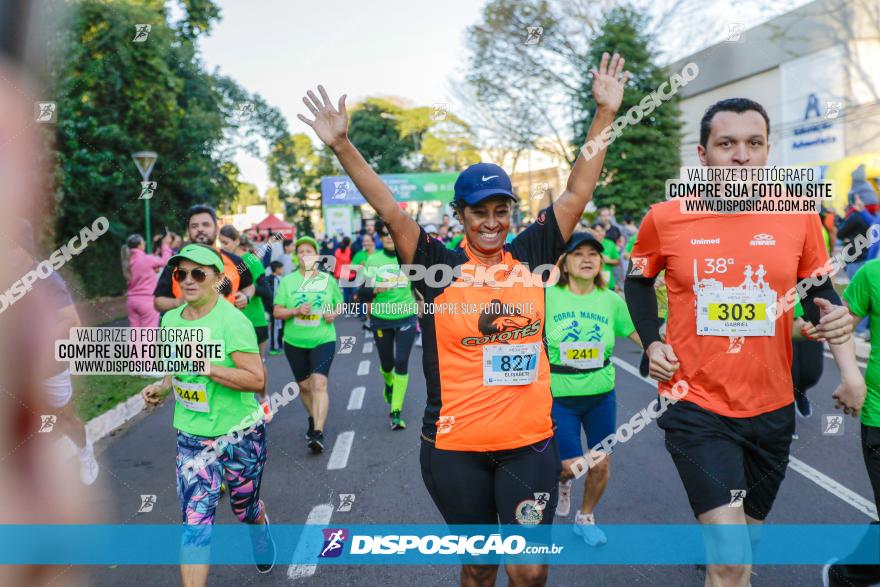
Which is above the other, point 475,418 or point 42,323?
point 42,323

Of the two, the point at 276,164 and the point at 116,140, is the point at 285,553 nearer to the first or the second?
the point at 116,140

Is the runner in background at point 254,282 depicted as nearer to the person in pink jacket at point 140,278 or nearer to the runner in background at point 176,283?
the runner in background at point 176,283

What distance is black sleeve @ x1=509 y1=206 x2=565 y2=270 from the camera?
297 cm

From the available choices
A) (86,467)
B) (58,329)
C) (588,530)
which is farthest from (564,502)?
(86,467)

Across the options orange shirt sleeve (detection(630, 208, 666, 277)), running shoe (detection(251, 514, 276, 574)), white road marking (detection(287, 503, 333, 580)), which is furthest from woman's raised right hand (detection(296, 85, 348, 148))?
white road marking (detection(287, 503, 333, 580))

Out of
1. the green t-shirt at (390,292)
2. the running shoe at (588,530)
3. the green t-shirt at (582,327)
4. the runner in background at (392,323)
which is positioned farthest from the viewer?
the green t-shirt at (390,292)

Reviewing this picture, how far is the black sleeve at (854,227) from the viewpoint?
9.74 meters

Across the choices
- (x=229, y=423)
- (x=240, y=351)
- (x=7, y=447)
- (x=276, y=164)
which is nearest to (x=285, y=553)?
(x=229, y=423)

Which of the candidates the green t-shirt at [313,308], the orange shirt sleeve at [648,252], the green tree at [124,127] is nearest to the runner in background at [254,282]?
the green t-shirt at [313,308]

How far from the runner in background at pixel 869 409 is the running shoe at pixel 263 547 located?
3.02 meters

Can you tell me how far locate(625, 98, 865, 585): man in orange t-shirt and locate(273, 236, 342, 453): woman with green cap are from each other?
428 cm

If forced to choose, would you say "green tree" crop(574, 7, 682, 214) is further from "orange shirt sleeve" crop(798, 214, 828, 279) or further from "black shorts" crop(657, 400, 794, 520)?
"black shorts" crop(657, 400, 794, 520)

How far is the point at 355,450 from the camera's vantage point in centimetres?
653

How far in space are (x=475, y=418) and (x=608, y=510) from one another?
7.97 feet
